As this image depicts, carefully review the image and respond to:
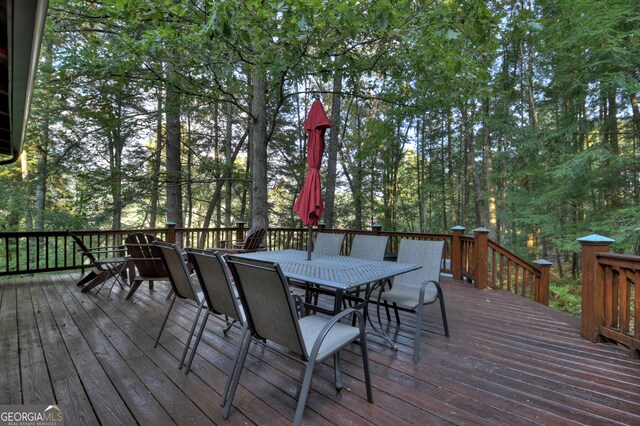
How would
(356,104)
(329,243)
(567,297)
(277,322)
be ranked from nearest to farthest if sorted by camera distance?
1. (277,322)
2. (329,243)
3. (567,297)
4. (356,104)

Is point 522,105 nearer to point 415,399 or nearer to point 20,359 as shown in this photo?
point 415,399

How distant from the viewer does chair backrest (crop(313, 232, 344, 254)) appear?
13.2 feet

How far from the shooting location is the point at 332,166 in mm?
9641

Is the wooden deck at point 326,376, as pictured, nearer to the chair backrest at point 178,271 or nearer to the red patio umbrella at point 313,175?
the chair backrest at point 178,271

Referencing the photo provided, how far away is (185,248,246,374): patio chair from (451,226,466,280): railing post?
460cm

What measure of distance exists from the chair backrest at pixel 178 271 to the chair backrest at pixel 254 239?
8.02 ft

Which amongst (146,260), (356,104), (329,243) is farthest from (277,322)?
(356,104)

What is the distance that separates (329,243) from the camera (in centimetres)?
412

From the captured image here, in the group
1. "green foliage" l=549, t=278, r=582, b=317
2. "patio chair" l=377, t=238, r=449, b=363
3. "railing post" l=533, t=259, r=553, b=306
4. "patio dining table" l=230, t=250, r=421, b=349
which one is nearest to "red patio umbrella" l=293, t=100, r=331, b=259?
"patio dining table" l=230, t=250, r=421, b=349

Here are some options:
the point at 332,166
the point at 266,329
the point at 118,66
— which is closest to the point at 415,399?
the point at 266,329

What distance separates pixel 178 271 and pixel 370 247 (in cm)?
225

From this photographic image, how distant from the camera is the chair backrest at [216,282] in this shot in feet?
6.70

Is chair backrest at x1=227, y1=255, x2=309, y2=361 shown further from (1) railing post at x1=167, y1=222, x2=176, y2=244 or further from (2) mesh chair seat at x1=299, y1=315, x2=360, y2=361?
(1) railing post at x1=167, y1=222, x2=176, y2=244

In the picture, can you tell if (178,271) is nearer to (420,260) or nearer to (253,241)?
(420,260)
